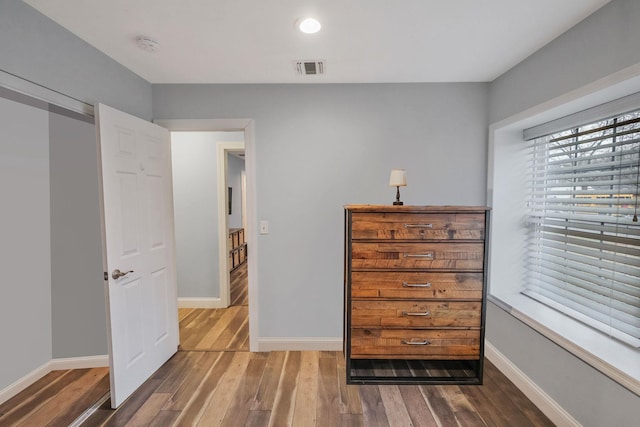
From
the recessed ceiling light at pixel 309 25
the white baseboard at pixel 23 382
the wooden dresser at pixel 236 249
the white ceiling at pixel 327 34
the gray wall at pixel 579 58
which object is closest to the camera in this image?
the gray wall at pixel 579 58

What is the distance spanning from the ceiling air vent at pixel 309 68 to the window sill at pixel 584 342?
7.56 ft

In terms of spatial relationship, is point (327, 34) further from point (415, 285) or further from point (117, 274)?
point (117, 274)

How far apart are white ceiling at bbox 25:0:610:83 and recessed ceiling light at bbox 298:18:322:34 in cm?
3

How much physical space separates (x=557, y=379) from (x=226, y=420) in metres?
2.05

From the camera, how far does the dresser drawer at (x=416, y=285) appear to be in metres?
1.95

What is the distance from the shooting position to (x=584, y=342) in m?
1.54

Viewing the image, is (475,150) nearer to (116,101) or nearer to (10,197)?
(116,101)

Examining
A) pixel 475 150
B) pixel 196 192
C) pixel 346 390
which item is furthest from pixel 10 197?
pixel 475 150

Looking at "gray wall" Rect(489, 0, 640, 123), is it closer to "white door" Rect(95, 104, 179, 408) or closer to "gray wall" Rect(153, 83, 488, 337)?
"gray wall" Rect(153, 83, 488, 337)

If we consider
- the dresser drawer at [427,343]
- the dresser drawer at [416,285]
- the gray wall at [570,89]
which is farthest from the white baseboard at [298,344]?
the gray wall at [570,89]

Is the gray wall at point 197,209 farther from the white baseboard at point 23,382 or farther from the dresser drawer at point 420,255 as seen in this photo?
the dresser drawer at point 420,255

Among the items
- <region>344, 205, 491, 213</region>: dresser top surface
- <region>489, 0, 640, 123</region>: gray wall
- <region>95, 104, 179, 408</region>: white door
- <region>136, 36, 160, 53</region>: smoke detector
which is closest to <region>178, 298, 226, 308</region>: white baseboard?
<region>95, 104, 179, 408</region>: white door

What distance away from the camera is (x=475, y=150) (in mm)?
2389

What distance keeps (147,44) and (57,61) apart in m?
0.49
